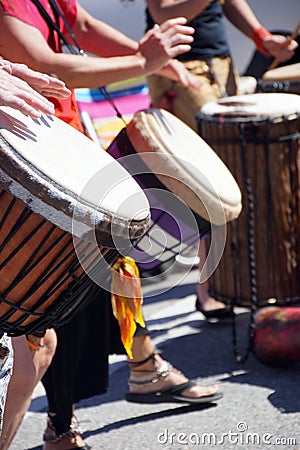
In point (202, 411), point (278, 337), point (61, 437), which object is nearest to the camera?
point (61, 437)

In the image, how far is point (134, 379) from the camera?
10.3 feet

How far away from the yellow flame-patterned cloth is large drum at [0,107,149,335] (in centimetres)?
46

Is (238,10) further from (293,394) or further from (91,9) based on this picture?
(91,9)

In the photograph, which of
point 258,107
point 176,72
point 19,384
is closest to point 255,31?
point 258,107

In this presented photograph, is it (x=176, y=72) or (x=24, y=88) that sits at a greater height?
(x=24, y=88)

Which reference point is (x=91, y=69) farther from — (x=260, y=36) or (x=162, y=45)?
(x=260, y=36)

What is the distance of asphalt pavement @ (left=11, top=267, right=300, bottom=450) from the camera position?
9.16 feet

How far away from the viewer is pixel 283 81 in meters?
3.89

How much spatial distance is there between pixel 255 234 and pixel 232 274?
19cm

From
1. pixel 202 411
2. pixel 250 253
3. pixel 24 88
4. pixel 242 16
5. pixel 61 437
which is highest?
pixel 24 88

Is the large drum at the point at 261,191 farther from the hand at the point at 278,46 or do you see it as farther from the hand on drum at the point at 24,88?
the hand on drum at the point at 24,88

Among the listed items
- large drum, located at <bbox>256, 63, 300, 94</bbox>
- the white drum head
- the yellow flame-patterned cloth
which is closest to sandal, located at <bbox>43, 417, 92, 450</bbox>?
the yellow flame-patterned cloth

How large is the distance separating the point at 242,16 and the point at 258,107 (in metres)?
0.99

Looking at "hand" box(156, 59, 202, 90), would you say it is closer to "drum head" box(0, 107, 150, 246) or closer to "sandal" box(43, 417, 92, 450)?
"drum head" box(0, 107, 150, 246)
